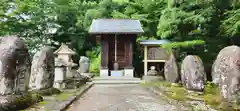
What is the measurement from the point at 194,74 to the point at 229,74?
2858 mm

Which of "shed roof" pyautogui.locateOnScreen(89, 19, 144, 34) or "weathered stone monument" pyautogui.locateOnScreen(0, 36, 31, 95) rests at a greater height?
"shed roof" pyautogui.locateOnScreen(89, 19, 144, 34)

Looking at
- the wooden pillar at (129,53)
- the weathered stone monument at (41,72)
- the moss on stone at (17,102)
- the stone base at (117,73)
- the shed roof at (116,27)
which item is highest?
the shed roof at (116,27)

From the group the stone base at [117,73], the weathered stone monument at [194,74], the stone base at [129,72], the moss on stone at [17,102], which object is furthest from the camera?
the stone base at [129,72]

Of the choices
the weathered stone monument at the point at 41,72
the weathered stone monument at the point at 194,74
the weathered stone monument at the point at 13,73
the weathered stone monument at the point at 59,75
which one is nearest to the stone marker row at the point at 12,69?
the weathered stone monument at the point at 13,73

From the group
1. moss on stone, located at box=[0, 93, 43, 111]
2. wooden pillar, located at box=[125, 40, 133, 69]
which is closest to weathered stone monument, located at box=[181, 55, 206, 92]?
moss on stone, located at box=[0, 93, 43, 111]

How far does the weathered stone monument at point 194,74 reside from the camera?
9.94 metres

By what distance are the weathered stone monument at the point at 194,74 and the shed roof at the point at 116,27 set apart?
10.5m

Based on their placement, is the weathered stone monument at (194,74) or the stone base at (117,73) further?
the stone base at (117,73)

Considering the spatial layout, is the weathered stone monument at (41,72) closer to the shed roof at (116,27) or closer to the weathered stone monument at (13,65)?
the weathered stone monument at (13,65)

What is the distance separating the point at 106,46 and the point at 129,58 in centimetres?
209

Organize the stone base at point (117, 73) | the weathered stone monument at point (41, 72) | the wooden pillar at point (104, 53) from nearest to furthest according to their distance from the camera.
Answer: the weathered stone monument at point (41, 72) < the stone base at point (117, 73) < the wooden pillar at point (104, 53)

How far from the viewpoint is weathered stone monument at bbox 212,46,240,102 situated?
6.98 metres

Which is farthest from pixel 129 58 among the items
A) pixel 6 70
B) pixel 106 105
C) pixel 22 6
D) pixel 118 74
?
pixel 6 70

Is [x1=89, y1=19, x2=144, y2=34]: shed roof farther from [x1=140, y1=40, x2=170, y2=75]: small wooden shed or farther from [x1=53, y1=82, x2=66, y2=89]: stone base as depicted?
[x1=53, y1=82, x2=66, y2=89]: stone base
